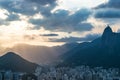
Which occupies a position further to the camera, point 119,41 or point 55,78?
point 119,41

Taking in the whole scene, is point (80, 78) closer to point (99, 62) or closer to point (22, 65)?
point (22, 65)

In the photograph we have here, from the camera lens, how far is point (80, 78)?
62.9 metres

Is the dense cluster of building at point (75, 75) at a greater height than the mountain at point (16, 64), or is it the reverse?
the mountain at point (16, 64)

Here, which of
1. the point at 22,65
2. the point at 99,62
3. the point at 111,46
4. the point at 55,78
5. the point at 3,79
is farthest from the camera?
the point at 111,46

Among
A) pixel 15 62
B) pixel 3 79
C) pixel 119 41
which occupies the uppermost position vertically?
pixel 119 41

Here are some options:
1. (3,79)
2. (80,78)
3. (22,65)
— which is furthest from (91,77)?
(22,65)

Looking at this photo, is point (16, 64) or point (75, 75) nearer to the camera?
point (75, 75)

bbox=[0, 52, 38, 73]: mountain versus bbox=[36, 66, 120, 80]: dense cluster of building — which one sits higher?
bbox=[0, 52, 38, 73]: mountain

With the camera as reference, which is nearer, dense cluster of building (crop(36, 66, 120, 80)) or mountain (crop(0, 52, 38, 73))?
dense cluster of building (crop(36, 66, 120, 80))

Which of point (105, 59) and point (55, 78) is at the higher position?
point (105, 59)

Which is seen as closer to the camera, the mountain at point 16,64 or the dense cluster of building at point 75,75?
the dense cluster of building at point 75,75

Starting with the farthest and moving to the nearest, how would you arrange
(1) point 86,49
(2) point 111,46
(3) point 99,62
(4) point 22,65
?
1. (1) point 86,49
2. (2) point 111,46
3. (3) point 99,62
4. (4) point 22,65

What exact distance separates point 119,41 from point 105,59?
17236 mm

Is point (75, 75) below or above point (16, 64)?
below
